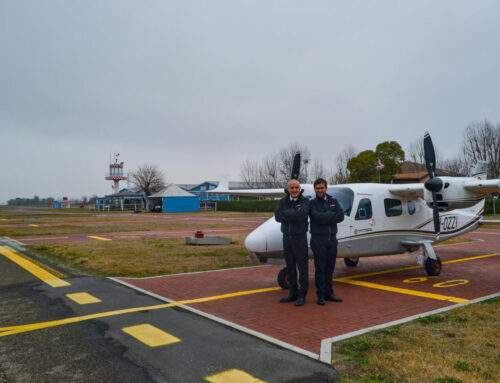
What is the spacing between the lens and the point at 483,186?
948 centimetres

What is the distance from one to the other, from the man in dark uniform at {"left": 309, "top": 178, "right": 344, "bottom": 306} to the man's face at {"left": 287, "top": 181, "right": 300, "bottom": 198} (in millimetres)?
454

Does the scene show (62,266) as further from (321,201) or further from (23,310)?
(321,201)

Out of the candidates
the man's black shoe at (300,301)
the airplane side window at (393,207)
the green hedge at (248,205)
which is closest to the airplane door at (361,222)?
the airplane side window at (393,207)

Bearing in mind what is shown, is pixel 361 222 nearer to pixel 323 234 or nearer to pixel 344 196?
pixel 344 196

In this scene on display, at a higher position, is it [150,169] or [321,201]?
[150,169]

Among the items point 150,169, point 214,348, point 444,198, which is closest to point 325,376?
point 214,348

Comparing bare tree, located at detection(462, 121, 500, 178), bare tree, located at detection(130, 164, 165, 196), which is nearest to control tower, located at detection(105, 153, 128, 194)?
bare tree, located at detection(130, 164, 165, 196)

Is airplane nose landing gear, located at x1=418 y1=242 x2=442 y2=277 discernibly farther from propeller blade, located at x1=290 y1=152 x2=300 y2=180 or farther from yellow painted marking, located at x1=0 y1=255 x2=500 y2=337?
propeller blade, located at x1=290 y1=152 x2=300 y2=180

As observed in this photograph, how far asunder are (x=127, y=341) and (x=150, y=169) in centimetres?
8544

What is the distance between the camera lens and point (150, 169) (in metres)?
87.3

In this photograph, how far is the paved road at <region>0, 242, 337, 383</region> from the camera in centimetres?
408

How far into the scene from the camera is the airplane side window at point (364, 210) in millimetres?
9457

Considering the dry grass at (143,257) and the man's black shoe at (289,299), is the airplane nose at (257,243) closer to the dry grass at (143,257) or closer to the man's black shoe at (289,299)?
the man's black shoe at (289,299)

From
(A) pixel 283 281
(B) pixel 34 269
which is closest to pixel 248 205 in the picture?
(B) pixel 34 269
